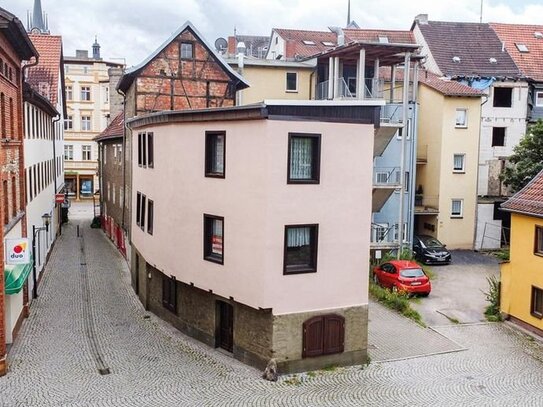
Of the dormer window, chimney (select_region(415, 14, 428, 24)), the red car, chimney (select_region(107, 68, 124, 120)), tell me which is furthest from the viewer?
chimney (select_region(107, 68, 124, 120))

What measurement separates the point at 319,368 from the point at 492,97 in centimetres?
2574

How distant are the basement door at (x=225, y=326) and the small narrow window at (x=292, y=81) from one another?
74.3 feet

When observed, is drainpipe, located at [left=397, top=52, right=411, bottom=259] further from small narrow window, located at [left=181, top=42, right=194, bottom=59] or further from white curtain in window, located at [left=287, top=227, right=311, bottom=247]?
white curtain in window, located at [left=287, top=227, right=311, bottom=247]

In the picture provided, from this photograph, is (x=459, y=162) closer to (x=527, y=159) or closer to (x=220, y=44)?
(x=527, y=159)

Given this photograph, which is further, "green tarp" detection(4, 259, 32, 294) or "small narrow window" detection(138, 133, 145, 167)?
"small narrow window" detection(138, 133, 145, 167)

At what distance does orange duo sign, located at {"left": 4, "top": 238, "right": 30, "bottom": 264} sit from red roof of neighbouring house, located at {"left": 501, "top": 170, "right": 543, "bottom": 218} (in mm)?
16131

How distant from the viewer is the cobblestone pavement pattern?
1505 cm

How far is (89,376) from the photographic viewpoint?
16.1 m

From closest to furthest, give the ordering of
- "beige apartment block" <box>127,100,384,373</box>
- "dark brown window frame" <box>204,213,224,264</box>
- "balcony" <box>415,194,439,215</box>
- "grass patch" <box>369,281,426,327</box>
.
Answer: "beige apartment block" <box>127,100,384,373</box>
"dark brown window frame" <box>204,213,224,264</box>
"grass patch" <box>369,281,426,327</box>
"balcony" <box>415,194,439,215</box>

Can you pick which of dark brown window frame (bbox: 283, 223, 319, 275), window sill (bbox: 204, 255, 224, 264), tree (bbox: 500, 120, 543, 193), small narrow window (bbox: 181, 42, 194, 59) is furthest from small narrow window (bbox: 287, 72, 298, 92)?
dark brown window frame (bbox: 283, 223, 319, 275)

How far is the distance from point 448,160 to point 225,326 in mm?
21228

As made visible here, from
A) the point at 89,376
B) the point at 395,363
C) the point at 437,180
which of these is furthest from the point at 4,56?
the point at 437,180

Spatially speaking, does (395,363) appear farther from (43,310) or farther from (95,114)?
(95,114)

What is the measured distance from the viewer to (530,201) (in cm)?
2131
